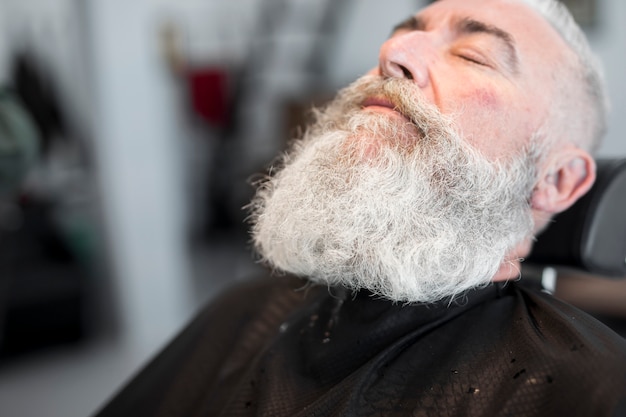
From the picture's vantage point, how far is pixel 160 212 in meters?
3.48

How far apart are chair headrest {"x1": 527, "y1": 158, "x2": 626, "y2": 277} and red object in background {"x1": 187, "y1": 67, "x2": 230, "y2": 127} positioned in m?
3.36

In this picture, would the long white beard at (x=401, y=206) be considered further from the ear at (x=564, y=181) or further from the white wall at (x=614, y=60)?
the white wall at (x=614, y=60)

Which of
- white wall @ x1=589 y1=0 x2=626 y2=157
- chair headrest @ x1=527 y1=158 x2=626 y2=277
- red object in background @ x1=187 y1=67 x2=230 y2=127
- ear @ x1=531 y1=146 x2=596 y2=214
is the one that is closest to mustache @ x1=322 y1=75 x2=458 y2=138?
ear @ x1=531 y1=146 x2=596 y2=214

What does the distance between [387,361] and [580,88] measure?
70cm

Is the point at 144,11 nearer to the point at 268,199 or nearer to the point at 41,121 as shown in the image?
the point at 41,121

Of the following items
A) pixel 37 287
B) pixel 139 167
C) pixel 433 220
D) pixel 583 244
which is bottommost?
pixel 37 287

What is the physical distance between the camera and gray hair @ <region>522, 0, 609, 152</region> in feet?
4.14

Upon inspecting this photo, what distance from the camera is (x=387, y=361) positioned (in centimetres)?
111

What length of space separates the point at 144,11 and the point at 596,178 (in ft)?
8.70

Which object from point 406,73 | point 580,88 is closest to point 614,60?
point 580,88

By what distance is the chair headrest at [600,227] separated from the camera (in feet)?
4.26

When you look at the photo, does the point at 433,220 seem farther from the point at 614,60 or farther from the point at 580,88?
the point at 614,60

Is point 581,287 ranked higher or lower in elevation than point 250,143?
higher

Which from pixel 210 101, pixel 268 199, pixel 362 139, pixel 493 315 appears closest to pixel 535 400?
pixel 493 315
